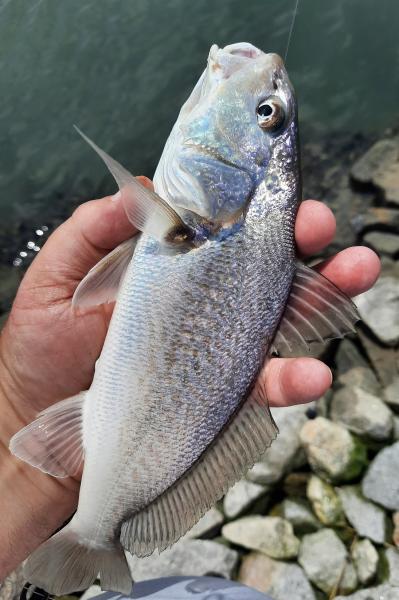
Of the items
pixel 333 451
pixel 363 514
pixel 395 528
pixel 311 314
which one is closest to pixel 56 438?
pixel 311 314

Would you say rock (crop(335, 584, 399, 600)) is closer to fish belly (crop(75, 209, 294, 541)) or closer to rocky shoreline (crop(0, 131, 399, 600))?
rocky shoreline (crop(0, 131, 399, 600))

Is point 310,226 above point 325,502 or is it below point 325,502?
above

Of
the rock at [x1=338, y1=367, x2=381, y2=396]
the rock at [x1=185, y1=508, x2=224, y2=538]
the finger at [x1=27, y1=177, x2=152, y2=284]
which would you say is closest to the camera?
the finger at [x1=27, y1=177, x2=152, y2=284]

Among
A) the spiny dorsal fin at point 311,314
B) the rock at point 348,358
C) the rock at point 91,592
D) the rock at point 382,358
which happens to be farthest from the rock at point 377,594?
the spiny dorsal fin at point 311,314

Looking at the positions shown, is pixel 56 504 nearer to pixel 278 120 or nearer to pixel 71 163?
pixel 278 120

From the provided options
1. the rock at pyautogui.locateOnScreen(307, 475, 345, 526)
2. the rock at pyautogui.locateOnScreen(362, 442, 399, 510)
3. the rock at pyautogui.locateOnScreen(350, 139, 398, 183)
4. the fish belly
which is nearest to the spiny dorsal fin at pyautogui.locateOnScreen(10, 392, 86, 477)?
the fish belly

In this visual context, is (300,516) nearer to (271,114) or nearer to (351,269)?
(351,269)

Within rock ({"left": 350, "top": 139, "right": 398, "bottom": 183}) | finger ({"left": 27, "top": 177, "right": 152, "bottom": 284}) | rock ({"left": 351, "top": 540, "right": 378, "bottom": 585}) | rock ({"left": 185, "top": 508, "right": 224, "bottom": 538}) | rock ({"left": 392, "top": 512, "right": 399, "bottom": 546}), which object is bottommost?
rock ({"left": 392, "top": 512, "right": 399, "bottom": 546})
